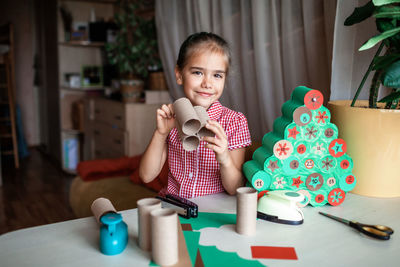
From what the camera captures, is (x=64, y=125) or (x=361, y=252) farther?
(x=64, y=125)

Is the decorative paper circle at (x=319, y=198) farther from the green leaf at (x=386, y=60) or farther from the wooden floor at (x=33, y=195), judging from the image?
the wooden floor at (x=33, y=195)

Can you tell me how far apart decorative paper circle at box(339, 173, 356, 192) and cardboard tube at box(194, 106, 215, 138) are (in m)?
0.42

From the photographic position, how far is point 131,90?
9.95 ft

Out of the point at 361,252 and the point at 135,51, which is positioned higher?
the point at 135,51

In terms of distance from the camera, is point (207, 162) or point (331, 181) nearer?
point (331, 181)

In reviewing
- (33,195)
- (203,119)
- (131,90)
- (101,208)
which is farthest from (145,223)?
(33,195)

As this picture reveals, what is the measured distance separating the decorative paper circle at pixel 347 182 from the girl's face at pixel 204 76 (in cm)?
51

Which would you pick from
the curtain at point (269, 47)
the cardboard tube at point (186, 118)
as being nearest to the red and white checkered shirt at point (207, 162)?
the cardboard tube at point (186, 118)

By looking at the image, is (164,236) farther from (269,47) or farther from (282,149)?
(269,47)

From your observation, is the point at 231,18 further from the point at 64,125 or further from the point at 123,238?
the point at 64,125

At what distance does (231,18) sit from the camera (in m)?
2.25

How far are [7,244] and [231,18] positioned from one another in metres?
1.80

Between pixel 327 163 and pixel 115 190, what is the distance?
143 cm

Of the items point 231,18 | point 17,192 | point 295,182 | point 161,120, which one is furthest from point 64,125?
point 295,182
